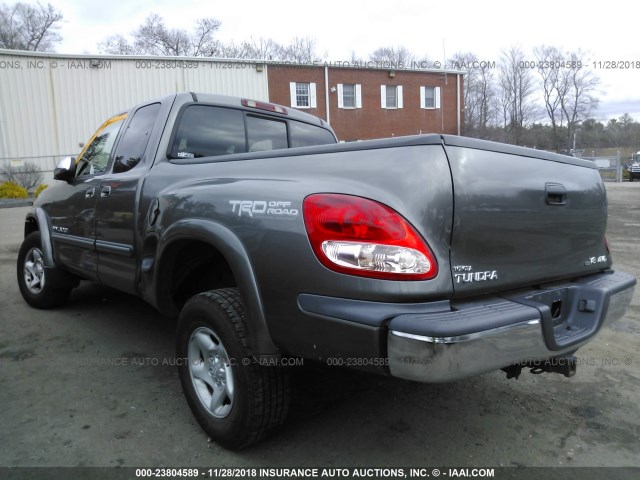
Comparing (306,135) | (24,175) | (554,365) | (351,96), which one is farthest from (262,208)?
(351,96)

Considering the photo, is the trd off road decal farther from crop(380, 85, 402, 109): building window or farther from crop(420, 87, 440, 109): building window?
crop(420, 87, 440, 109): building window

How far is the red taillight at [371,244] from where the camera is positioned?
6.10 feet

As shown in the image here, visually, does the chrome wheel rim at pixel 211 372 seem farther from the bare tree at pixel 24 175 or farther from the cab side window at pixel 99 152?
the bare tree at pixel 24 175

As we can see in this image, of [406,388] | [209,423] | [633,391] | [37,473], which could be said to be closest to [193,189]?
[209,423]

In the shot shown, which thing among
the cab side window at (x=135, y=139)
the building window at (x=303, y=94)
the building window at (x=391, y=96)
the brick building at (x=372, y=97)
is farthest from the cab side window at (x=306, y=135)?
the building window at (x=391, y=96)

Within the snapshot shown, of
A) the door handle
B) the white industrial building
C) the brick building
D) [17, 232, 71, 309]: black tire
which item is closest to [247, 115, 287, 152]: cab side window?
the door handle

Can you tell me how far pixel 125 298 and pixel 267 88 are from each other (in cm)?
2185

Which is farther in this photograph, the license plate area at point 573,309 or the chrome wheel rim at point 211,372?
the chrome wheel rim at point 211,372

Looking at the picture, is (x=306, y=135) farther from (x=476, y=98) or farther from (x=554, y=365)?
(x=476, y=98)

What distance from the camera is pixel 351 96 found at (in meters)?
27.7

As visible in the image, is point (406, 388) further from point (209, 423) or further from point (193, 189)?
point (193, 189)

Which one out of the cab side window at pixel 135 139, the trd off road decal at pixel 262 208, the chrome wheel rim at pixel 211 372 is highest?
the cab side window at pixel 135 139

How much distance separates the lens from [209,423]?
8.13 feet

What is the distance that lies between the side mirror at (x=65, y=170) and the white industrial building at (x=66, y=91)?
2065cm
